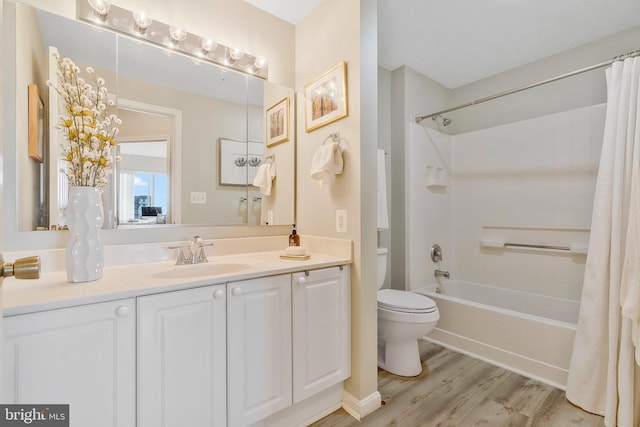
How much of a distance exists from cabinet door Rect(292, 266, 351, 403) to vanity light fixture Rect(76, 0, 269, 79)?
4.71ft

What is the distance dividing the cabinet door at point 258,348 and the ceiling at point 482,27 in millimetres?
1842

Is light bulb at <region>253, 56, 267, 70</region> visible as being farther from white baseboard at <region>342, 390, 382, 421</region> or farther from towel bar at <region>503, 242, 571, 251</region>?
towel bar at <region>503, 242, 571, 251</region>

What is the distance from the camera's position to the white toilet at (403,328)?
1.90 m

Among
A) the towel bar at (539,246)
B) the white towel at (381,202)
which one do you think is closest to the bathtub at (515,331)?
the towel bar at (539,246)

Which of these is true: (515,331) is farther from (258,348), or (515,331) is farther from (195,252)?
(195,252)

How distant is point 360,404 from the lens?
1.60m

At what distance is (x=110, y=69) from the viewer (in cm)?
149

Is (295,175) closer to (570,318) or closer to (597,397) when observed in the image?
(597,397)

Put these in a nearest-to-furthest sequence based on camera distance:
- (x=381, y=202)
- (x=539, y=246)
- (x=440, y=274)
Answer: (x=381, y=202)
(x=539, y=246)
(x=440, y=274)

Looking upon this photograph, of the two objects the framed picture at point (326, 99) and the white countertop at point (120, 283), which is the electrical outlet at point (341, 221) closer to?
the white countertop at point (120, 283)

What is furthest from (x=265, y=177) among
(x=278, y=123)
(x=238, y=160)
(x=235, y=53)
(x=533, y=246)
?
(x=533, y=246)

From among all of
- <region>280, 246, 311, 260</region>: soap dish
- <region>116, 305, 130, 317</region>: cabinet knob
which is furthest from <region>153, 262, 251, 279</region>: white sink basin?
<region>116, 305, 130, 317</region>: cabinet knob

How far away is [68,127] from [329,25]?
59.2 inches

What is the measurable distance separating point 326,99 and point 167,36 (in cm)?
97
